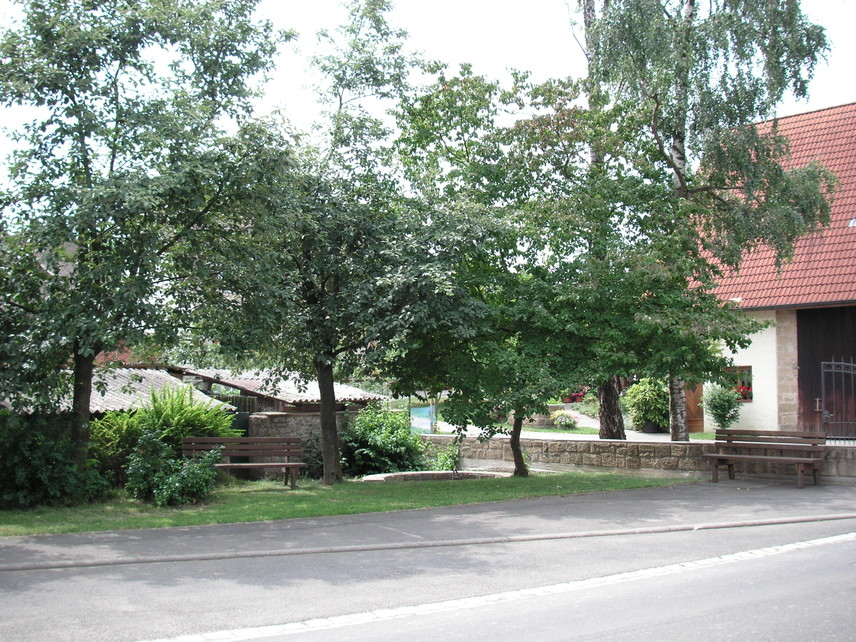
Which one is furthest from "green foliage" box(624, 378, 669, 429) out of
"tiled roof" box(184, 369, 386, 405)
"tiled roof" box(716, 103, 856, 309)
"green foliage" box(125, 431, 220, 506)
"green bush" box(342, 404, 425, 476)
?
"green foliage" box(125, 431, 220, 506)

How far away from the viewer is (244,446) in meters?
14.9

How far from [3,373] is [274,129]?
5243mm

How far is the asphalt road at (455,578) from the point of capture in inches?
255

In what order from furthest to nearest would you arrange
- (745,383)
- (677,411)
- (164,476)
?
1. (745,383)
2. (677,411)
3. (164,476)

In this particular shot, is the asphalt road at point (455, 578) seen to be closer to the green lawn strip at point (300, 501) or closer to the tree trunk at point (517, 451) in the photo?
the green lawn strip at point (300, 501)

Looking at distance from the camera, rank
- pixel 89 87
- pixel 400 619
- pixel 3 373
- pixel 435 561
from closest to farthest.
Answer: pixel 400 619 → pixel 435 561 → pixel 3 373 → pixel 89 87

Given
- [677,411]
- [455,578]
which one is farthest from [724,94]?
[455,578]

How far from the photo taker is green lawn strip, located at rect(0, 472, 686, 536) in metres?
11.0

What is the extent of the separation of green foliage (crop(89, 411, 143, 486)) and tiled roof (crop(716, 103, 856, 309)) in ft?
56.4

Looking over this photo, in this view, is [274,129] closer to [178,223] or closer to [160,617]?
[178,223]

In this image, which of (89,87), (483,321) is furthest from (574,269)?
(89,87)

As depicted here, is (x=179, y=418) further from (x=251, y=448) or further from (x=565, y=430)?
(x=565, y=430)

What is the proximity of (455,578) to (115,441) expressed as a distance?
339 inches

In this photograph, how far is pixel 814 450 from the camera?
14.6 m
